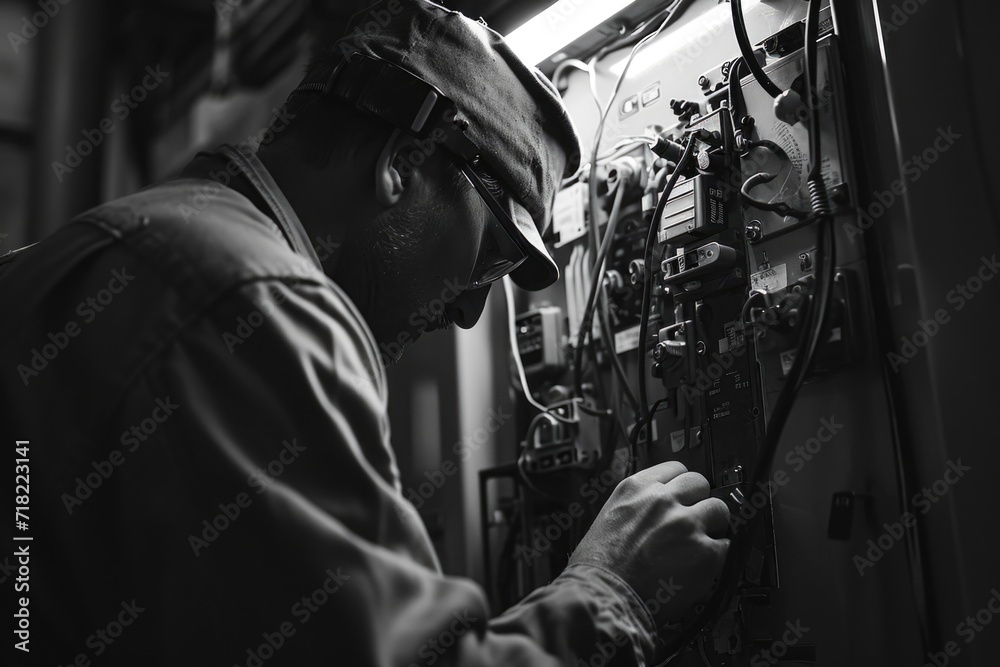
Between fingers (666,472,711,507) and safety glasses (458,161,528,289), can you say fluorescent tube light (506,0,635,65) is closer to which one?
safety glasses (458,161,528,289)

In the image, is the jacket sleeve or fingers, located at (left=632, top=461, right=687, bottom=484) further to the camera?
fingers, located at (left=632, top=461, right=687, bottom=484)

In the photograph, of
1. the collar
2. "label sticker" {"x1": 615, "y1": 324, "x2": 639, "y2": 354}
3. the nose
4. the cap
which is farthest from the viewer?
"label sticker" {"x1": 615, "y1": 324, "x2": 639, "y2": 354}

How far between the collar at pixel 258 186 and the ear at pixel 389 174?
14cm

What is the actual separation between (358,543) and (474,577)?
144cm

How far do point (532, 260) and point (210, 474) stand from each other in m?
0.86

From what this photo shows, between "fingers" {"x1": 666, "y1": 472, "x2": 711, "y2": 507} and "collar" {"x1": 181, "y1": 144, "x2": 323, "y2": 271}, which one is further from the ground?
"collar" {"x1": 181, "y1": 144, "x2": 323, "y2": 271}

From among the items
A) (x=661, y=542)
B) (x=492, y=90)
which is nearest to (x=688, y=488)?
(x=661, y=542)

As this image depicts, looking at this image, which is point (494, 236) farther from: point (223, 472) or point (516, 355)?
point (223, 472)

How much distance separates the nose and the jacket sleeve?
2.23ft

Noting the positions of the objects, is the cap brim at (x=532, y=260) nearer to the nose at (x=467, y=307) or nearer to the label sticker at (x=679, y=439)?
the nose at (x=467, y=307)

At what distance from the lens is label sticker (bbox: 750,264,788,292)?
158cm

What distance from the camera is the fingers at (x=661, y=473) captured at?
1427 millimetres

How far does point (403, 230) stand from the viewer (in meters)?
1.36

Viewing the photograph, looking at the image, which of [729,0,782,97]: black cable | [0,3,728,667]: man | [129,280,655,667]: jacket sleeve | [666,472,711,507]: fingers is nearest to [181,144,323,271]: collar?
[0,3,728,667]: man
